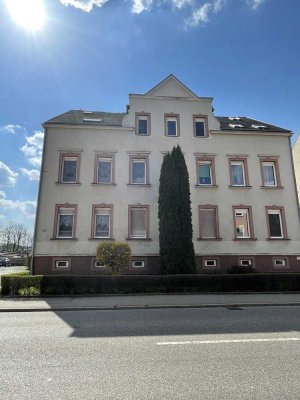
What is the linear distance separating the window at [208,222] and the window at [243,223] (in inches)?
57.2

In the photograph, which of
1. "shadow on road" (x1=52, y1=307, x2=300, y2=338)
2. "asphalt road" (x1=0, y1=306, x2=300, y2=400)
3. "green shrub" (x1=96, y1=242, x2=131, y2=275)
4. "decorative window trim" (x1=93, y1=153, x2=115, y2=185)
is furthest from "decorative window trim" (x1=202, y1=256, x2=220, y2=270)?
"asphalt road" (x1=0, y1=306, x2=300, y2=400)

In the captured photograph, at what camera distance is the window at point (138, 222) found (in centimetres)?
2106

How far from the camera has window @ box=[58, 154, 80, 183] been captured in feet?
70.9

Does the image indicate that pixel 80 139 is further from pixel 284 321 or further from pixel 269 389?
pixel 269 389

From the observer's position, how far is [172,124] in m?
23.5

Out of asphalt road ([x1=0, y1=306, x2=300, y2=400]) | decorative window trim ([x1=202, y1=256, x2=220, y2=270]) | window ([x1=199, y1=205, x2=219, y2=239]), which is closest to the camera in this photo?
asphalt road ([x1=0, y1=306, x2=300, y2=400])

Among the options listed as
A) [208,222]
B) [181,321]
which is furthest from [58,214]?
[181,321]

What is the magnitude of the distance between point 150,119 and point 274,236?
12540 millimetres

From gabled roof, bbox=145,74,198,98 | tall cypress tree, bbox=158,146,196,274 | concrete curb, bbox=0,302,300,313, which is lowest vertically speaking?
concrete curb, bbox=0,302,300,313

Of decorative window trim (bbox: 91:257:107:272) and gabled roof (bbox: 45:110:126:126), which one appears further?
gabled roof (bbox: 45:110:126:126)

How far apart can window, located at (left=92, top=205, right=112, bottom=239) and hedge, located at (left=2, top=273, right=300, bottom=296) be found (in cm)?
656

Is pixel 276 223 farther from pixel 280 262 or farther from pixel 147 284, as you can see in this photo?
pixel 147 284

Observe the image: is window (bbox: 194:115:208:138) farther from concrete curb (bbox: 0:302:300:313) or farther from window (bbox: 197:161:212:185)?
concrete curb (bbox: 0:302:300:313)

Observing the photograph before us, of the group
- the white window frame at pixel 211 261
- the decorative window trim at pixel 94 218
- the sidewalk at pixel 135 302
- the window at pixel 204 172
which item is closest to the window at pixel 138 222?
the decorative window trim at pixel 94 218
